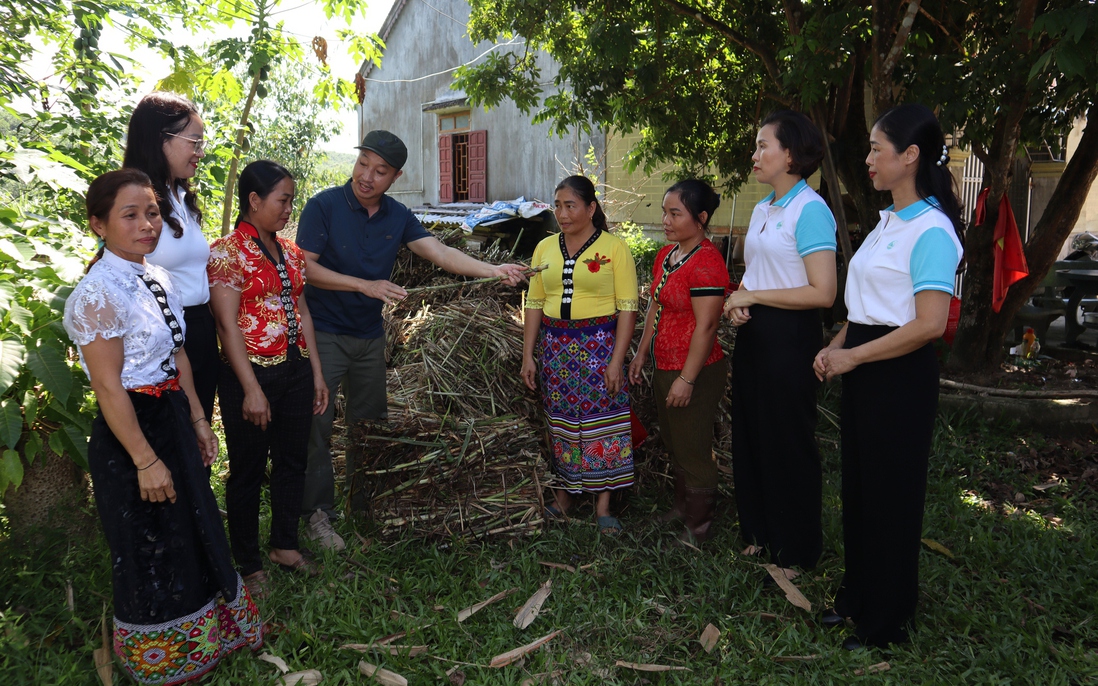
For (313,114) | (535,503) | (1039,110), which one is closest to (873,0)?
(1039,110)

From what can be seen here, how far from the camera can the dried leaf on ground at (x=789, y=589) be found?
10.7 ft

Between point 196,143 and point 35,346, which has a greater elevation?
point 196,143

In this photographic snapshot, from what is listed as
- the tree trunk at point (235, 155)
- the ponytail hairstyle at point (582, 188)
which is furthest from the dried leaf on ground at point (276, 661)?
the tree trunk at point (235, 155)

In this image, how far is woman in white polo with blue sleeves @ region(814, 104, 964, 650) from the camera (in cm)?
266

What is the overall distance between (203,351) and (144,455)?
676 millimetres

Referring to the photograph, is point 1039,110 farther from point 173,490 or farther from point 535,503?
point 173,490

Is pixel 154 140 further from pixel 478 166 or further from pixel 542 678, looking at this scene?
pixel 478 166

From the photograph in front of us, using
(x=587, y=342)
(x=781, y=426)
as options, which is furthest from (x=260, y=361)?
(x=781, y=426)

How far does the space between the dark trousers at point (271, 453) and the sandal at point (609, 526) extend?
1.55m

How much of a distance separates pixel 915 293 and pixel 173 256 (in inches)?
109

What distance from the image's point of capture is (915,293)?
8.73 ft

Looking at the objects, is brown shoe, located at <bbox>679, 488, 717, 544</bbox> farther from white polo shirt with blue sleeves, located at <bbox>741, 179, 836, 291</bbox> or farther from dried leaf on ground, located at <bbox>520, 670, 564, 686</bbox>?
dried leaf on ground, located at <bbox>520, 670, 564, 686</bbox>

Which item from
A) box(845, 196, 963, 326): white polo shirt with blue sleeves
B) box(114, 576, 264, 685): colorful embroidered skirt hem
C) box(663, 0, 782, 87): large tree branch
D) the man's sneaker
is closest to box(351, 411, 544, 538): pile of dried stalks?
the man's sneaker

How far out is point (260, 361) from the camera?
10.9 feet
